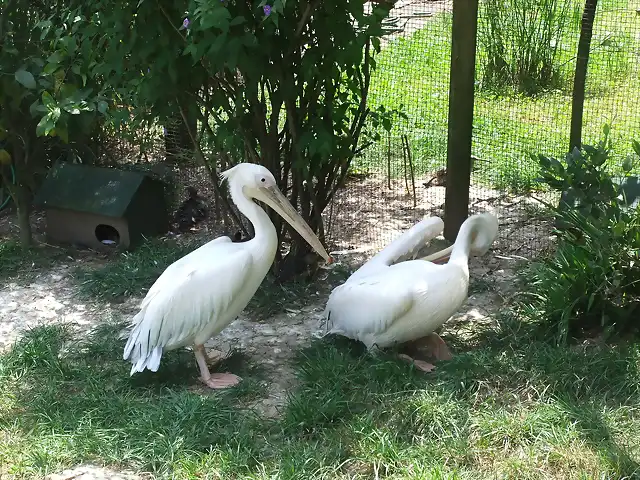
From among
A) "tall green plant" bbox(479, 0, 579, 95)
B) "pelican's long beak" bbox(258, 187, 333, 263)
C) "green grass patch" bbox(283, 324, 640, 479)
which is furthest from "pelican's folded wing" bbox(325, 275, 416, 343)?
"tall green plant" bbox(479, 0, 579, 95)

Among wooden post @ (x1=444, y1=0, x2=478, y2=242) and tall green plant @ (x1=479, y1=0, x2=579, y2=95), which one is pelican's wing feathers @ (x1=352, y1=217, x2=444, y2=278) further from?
tall green plant @ (x1=479, y1=0, x2=579, y2=95)

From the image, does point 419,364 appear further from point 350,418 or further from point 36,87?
point 36,87

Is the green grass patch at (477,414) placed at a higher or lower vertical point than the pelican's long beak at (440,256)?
lower

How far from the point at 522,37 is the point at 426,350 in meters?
4.92

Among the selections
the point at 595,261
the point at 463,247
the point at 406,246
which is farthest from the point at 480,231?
the point at 595,261

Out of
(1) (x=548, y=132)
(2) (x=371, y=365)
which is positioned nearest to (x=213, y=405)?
(2) (x=371, y=365)

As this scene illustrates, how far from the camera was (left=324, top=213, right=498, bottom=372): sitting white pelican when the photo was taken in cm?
378

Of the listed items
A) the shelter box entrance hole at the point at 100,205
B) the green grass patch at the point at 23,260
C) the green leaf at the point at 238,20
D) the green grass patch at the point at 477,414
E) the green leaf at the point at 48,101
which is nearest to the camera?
the green grass patch at the point at 477,414

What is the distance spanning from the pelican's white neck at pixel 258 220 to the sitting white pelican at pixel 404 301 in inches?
17.9

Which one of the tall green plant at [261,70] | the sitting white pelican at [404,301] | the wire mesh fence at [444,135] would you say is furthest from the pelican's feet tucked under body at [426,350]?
the wire mesh fence at [444,135]

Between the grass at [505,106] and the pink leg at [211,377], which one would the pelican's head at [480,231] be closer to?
the pink leg at [211,377]

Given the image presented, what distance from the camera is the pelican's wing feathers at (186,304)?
3707 mm

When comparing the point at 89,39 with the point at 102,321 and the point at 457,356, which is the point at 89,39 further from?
the point at 457,356

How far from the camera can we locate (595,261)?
408cm
